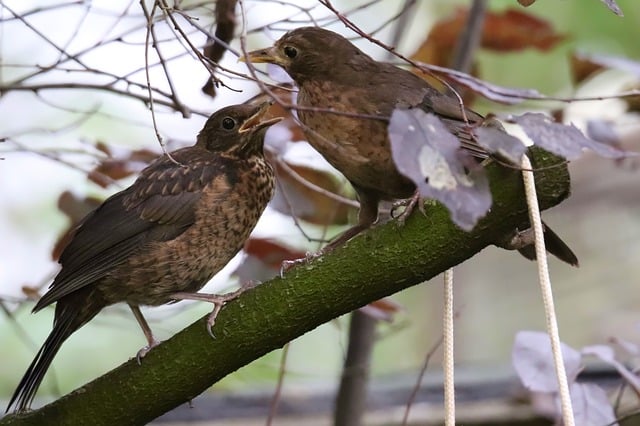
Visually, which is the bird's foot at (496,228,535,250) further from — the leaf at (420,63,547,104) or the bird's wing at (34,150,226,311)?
the bird's wing at (34,150,226,311)

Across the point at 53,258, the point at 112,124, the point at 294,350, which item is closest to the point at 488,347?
the point at 294,350

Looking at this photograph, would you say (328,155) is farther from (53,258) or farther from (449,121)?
(53,258)

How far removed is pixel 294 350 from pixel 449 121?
4139 millimetres

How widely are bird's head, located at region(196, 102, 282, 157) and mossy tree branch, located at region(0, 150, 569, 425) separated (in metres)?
0.72

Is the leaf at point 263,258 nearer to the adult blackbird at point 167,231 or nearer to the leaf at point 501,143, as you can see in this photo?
the adult blackbird at point 167,231

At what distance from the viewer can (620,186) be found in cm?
530

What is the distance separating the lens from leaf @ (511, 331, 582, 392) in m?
2.05

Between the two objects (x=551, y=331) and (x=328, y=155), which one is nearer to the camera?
(x=551, y=331)

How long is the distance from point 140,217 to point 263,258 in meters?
0.30

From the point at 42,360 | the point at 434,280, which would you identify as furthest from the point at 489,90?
the point at 434,280

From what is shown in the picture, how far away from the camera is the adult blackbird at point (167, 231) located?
232cm

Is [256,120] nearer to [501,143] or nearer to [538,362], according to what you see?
[538,362]

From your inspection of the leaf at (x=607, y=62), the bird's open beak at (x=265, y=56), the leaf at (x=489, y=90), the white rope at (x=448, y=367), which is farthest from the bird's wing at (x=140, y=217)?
the leaf at (x=607, y=62)

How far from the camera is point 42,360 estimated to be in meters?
2.18
